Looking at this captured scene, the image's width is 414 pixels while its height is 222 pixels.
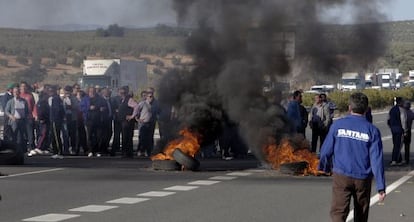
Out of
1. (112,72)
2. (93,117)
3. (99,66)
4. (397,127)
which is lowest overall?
(397,127)

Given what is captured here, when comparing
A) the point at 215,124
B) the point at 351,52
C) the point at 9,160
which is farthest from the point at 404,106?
the point at 9,160

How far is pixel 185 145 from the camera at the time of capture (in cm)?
2134

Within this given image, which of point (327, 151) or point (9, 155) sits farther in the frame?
point (9, 155)

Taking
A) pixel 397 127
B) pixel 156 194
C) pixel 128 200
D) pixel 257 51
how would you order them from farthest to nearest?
pixel 397 127 < pixel 257 51 < pixel 156 194 < pixel 128 200

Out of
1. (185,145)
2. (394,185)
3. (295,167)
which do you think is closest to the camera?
(394,185)

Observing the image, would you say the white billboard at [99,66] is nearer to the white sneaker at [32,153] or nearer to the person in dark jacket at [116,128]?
the person in dark jacket at [116,128]

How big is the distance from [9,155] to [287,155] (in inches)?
253

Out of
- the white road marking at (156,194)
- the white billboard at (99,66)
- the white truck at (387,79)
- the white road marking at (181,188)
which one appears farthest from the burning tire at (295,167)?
the white truck at (387,79)

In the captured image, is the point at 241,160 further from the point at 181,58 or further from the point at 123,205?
the point at 123,205

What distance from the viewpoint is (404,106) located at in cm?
2392

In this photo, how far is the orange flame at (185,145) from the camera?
21297 millimetres

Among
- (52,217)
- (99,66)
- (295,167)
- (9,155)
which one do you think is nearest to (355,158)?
(52,217)

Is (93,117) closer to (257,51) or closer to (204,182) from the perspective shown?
(257,51)

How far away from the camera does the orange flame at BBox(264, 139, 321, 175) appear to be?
20.2m
